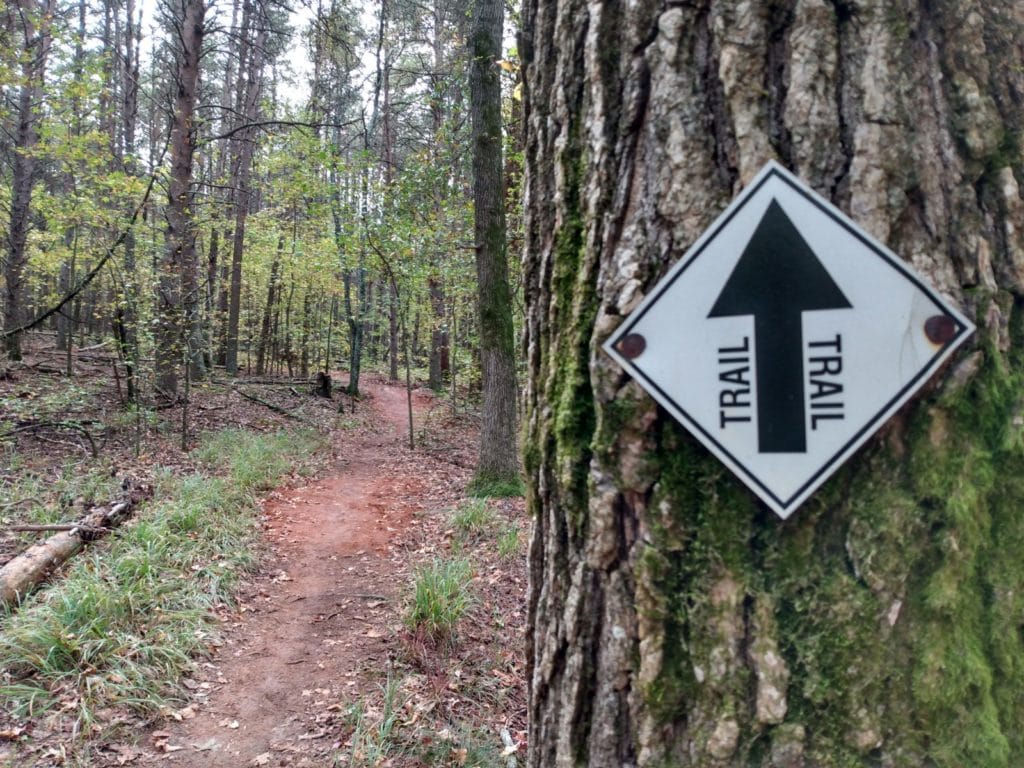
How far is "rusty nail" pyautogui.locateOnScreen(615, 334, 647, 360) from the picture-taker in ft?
3.36

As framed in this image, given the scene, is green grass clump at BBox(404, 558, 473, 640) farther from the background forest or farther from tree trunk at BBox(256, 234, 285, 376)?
tree trunk at BBox(256, 234, 285, 376)

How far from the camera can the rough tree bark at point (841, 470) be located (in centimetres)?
91

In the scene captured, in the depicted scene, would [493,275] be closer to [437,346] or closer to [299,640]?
[299,640]

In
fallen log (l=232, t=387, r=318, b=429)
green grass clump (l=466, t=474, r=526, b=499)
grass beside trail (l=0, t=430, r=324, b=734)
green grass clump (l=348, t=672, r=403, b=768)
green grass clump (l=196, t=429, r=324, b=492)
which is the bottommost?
green grass clump (l=348, t=672, r=403, b=768)

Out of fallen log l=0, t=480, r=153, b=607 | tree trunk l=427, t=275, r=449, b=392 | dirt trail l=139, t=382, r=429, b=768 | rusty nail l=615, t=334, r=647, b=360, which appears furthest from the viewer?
tree trunk l=427, t=275, r=449, b=392

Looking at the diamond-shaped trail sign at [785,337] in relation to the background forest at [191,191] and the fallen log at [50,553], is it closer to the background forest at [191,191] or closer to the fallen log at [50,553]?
the background forest at [191,191]

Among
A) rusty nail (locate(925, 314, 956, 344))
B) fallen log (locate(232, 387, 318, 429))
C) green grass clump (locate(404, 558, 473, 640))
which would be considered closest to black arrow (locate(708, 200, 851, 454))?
rusty nail (locate(925, 314, 956, 344))

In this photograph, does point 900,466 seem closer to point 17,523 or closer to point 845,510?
point 845,510

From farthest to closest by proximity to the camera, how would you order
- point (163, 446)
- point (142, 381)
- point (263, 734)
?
point (142, 381) → point (163, 446) → point (263, 734)

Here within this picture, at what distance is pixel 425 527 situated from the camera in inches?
251

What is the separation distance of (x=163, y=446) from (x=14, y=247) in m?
5.44

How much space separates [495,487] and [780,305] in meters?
6.56

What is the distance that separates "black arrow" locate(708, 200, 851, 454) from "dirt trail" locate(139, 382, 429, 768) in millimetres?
3109

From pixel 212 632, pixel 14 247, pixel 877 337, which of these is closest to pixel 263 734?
pixel 212 632
